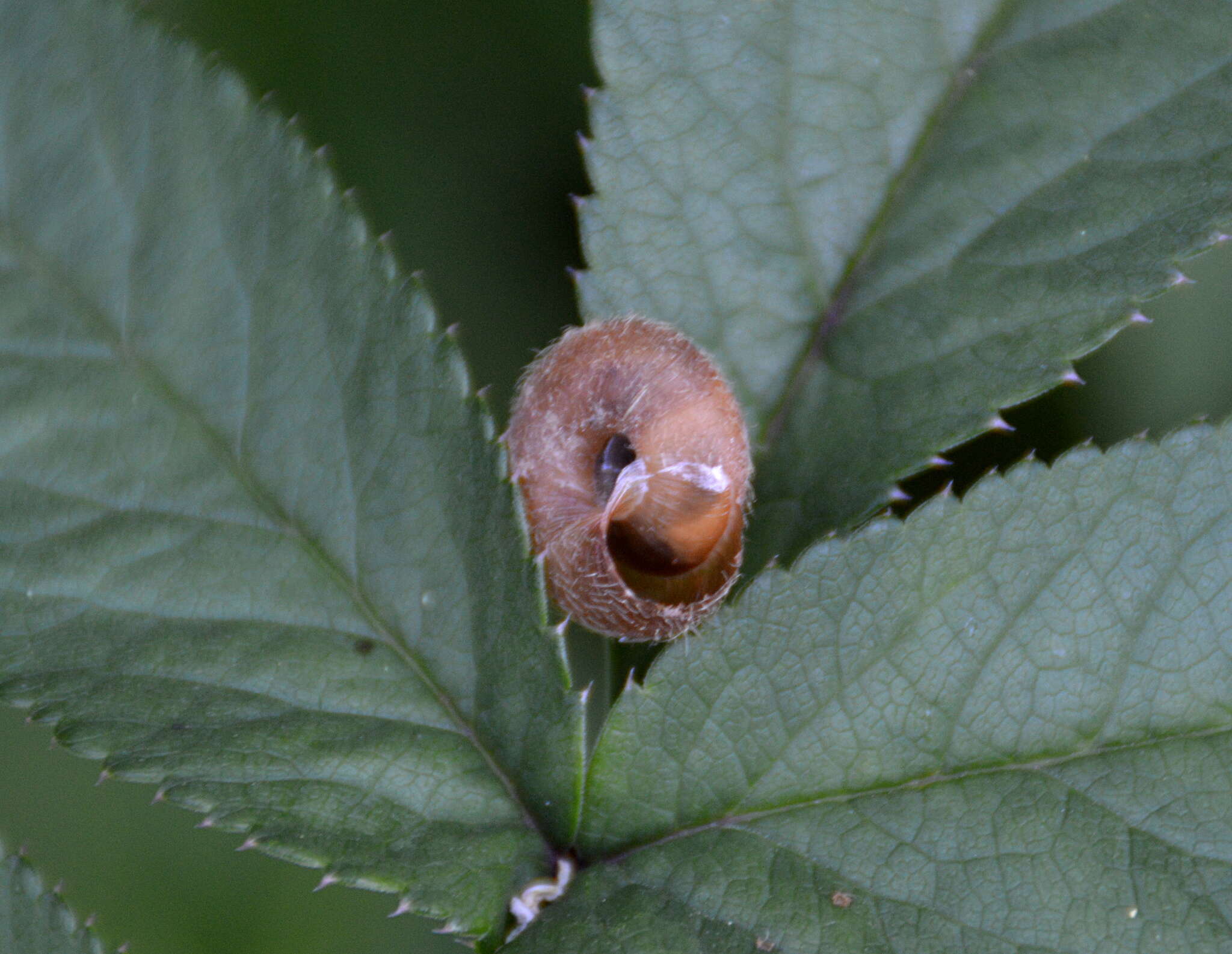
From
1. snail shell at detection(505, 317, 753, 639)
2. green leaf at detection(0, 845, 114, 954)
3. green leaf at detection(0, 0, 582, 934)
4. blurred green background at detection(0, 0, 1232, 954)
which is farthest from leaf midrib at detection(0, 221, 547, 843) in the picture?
blurred green background at detection(0, 0, 1232, 954)

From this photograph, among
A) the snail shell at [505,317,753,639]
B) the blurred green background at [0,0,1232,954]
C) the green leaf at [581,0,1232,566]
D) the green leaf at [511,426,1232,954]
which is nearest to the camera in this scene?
the green leaf at [511,426,1232,954]

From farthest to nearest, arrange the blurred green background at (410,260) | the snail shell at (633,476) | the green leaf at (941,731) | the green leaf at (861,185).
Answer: the blurred green background at (410,260) → the green leaf at (861,185) → the snail shell at (633,476) → the green leaf at (941,731)

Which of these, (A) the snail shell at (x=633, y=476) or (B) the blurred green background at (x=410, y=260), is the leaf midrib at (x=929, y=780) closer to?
(A) the snail shell at (x=633, y=476)

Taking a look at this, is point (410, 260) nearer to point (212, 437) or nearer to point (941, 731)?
point (212, 437)

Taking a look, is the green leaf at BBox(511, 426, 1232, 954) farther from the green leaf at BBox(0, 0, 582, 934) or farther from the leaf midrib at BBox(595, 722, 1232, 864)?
the green leaf at BBox(0, 0, 582, 934)

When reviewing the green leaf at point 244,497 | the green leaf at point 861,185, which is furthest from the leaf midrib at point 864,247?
the green leaf at point 244,497
